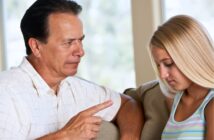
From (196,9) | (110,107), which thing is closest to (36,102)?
(110,107)

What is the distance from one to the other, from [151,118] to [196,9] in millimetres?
786

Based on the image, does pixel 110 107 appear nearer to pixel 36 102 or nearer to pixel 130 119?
pixel 130 119

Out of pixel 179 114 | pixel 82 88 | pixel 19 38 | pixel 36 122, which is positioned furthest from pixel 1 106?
pixel 19 38

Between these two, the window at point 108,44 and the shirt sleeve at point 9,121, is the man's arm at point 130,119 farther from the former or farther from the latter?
the window at point 108,44

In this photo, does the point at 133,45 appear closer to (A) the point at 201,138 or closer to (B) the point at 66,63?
(B) the point at 66,63

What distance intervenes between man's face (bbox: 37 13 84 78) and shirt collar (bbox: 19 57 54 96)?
7cm

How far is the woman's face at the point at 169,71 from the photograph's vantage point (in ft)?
4.98

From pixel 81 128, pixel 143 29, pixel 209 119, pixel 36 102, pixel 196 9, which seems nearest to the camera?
pixel 209 119

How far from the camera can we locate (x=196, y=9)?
7.64ft

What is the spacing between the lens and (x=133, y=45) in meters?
2.52

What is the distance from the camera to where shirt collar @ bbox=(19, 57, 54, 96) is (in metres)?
1.83

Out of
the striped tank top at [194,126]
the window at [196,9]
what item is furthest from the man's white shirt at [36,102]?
the window at [196,9]

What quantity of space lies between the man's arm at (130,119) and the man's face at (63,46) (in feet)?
1.03

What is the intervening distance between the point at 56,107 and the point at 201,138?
2.23 ft
